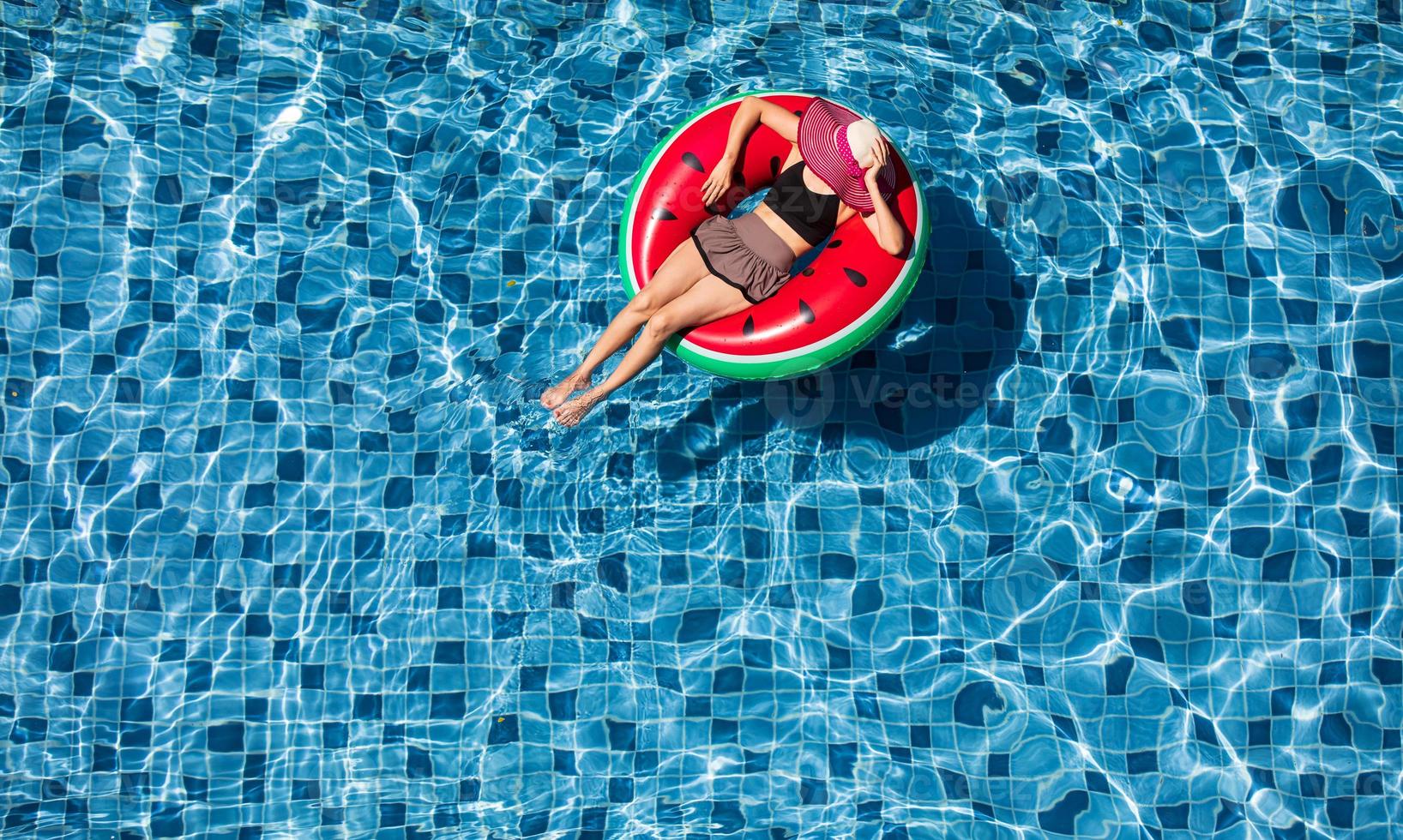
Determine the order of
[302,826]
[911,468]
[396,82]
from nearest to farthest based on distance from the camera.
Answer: [302,826]
[911,468]
[396,82]

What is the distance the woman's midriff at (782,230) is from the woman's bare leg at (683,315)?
311 millimetres

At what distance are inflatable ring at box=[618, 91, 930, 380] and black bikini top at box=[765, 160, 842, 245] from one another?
0.12 meters

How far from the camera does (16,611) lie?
13.9ft

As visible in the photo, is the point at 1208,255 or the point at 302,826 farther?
the point at 1208,255

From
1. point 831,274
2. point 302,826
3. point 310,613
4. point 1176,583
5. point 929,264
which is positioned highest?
point 831,274

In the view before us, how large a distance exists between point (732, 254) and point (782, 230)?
23 centimetres

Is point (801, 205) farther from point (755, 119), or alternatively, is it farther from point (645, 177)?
point (645, 177)

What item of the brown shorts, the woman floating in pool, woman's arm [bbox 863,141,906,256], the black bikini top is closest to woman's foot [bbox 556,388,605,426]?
the woman floating in pool

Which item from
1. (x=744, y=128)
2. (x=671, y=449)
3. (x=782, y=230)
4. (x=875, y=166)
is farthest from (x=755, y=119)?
(x=671, y=449)

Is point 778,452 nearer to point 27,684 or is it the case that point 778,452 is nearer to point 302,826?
point 302,826

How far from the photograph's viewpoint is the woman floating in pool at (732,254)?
12.6 ft

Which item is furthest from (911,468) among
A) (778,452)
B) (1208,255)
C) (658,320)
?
(1208,255)

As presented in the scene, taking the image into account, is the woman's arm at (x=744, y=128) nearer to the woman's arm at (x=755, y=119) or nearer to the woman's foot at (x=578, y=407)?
the woman's arm at (x=755, y=119)

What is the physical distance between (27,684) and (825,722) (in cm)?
339
